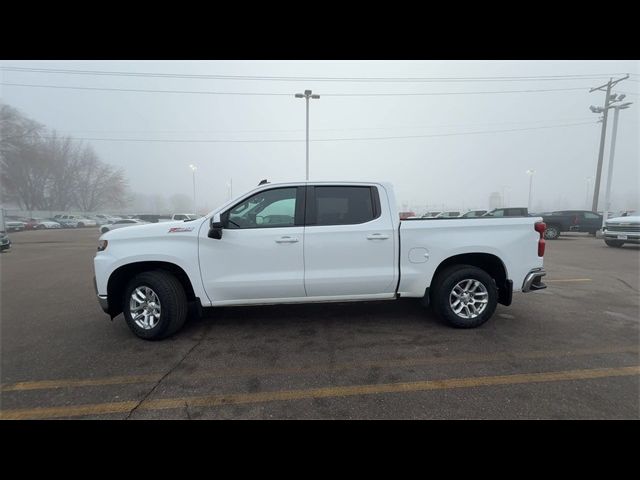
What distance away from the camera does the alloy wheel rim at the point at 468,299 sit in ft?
12.9

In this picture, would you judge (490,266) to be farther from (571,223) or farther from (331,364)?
(571,223)

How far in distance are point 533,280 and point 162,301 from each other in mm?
4824

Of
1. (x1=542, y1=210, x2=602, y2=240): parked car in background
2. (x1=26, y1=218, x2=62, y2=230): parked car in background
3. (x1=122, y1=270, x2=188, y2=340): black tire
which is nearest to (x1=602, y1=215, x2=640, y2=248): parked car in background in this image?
(x1=542, y1=210, x2=602, y2=240): parked car in background

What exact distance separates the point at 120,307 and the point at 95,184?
8169 cm

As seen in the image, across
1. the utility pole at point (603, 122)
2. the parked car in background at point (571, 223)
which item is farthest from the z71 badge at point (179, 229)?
the utility pole at point (603, 122)

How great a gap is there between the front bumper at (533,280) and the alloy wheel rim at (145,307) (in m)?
4.82

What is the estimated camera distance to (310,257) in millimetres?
3721

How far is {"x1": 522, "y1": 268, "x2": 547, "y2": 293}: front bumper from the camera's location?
3.88 m

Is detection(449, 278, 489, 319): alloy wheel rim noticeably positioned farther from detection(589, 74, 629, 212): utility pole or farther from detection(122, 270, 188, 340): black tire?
detection(589, 74, 629, 212): utility pole

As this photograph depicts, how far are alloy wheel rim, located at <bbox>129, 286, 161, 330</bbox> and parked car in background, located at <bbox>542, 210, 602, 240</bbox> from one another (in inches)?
765

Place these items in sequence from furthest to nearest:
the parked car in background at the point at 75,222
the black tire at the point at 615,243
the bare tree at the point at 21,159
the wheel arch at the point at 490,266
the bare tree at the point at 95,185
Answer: the bare tree at the point at 95,185 → the bare tree at the point at 21,159 → the parked car in background at the point at 75,222 → the black tire at the point at 615,243 → the wheel arch at the point at 490,266

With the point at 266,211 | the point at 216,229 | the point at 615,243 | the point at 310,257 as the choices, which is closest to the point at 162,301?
the point at 216,229

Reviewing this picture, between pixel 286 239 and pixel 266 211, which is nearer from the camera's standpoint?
pixel 286 239

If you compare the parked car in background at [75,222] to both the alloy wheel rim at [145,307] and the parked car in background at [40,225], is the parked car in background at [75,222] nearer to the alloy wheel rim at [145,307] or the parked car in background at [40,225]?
the parked car in background at [40,225]
